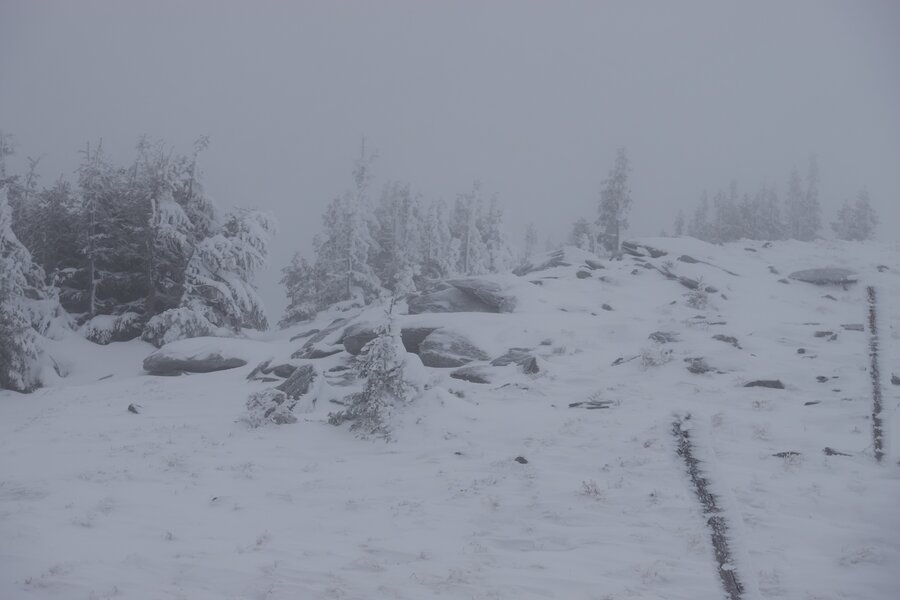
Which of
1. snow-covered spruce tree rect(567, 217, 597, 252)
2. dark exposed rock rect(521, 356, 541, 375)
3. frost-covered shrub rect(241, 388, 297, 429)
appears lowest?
frost-covered shrub rect(241, 388, 297, 429)

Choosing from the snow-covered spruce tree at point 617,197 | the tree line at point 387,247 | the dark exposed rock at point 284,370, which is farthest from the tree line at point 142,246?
the snow-covered spruce tree at point 617,197

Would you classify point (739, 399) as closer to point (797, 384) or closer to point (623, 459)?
point (797, 384)

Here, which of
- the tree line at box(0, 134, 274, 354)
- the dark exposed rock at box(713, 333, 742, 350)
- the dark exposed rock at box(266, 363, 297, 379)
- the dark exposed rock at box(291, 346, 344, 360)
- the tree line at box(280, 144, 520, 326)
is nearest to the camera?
the dark exposed rock at box(713, 333, 742, 350)

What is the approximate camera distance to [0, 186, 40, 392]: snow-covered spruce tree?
19344mm

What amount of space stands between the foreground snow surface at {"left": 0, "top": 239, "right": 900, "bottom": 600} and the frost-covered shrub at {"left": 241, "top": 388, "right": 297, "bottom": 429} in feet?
1.20

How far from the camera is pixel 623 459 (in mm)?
9172

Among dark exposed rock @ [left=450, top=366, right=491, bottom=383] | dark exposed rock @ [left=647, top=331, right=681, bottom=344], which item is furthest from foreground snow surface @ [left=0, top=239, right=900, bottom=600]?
dark exposed rock @ [left=647, top=331, right=681, bottom=344]

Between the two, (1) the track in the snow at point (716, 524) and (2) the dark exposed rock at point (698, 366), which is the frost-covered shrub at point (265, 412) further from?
(1) the track in the snow at point (716, 524)

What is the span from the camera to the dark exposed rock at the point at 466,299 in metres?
23.8

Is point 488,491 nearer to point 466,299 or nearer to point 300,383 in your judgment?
point 300,383

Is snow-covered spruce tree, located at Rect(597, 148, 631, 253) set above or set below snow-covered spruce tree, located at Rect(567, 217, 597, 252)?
above

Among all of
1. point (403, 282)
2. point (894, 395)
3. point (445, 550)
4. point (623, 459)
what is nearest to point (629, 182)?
point (403, 282)

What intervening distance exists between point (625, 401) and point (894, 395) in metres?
5.75

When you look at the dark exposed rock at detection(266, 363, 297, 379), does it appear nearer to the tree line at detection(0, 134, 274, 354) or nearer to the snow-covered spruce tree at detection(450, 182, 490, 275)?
the tree line at detection(0, 134, 274, 354)
